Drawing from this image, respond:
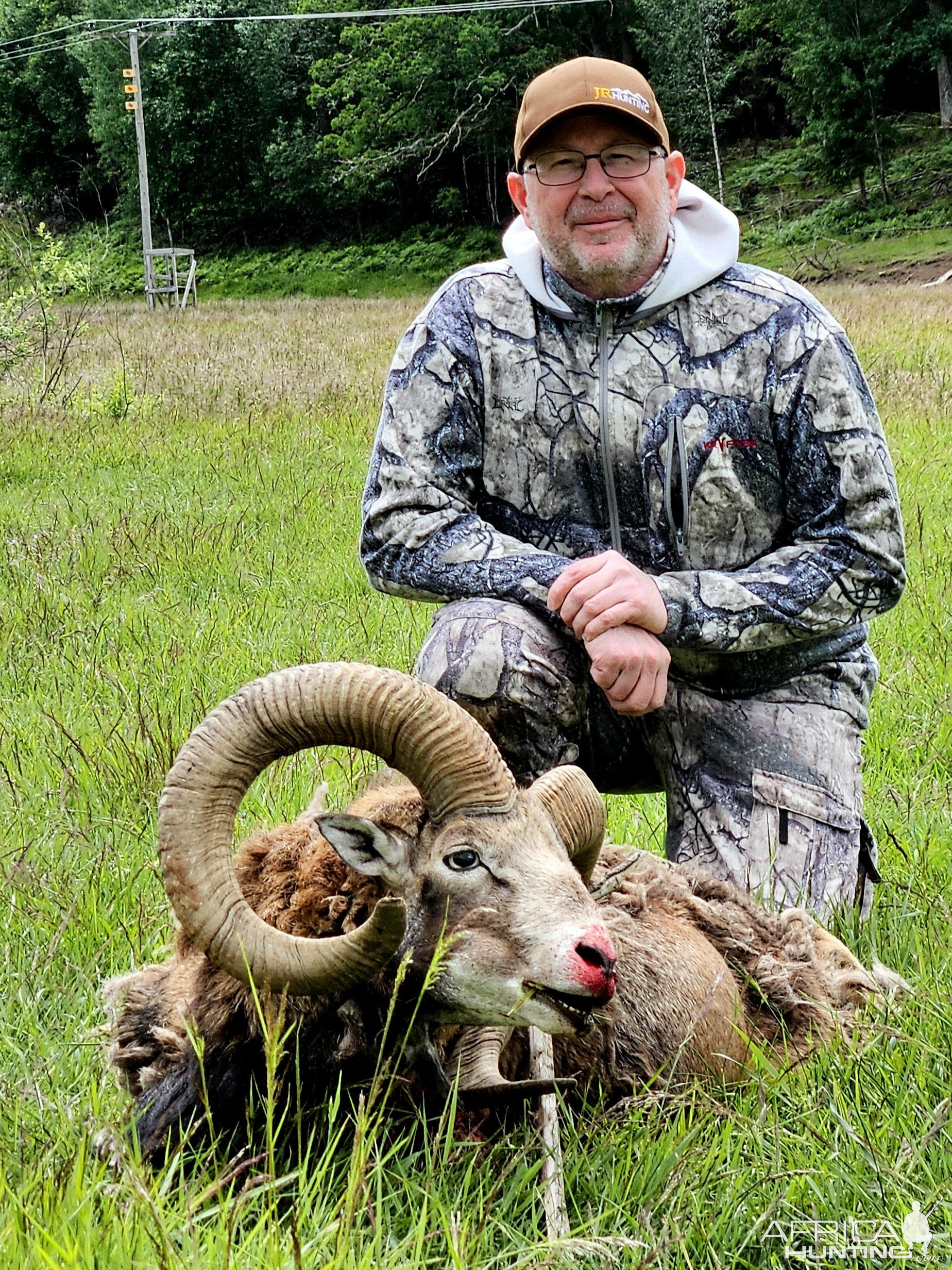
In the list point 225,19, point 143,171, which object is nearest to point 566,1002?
point 143,171

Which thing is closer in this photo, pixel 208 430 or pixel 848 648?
pixel 848 648

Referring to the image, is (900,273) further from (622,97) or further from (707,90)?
(622,97)

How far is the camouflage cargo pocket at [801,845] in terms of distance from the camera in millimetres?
3938

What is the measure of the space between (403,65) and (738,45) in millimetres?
15651

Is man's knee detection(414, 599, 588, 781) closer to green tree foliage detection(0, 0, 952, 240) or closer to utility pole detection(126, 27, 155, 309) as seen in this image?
utility pole detection(126, 27, 155, 309)

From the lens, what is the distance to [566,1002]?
2668 millimetres

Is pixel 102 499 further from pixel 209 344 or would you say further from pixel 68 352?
pixel 209 344

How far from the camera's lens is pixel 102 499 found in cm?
901

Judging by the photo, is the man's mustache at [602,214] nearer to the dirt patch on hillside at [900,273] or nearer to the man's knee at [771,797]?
the man's knee at [771,797]

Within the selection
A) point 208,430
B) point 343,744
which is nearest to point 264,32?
point 208,430

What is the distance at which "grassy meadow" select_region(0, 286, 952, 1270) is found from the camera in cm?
229

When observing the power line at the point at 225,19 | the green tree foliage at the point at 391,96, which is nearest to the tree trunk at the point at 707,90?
the green tree foliage at the point at 391,96

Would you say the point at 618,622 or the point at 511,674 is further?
the point at 511,674

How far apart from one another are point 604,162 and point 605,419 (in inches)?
30.1
